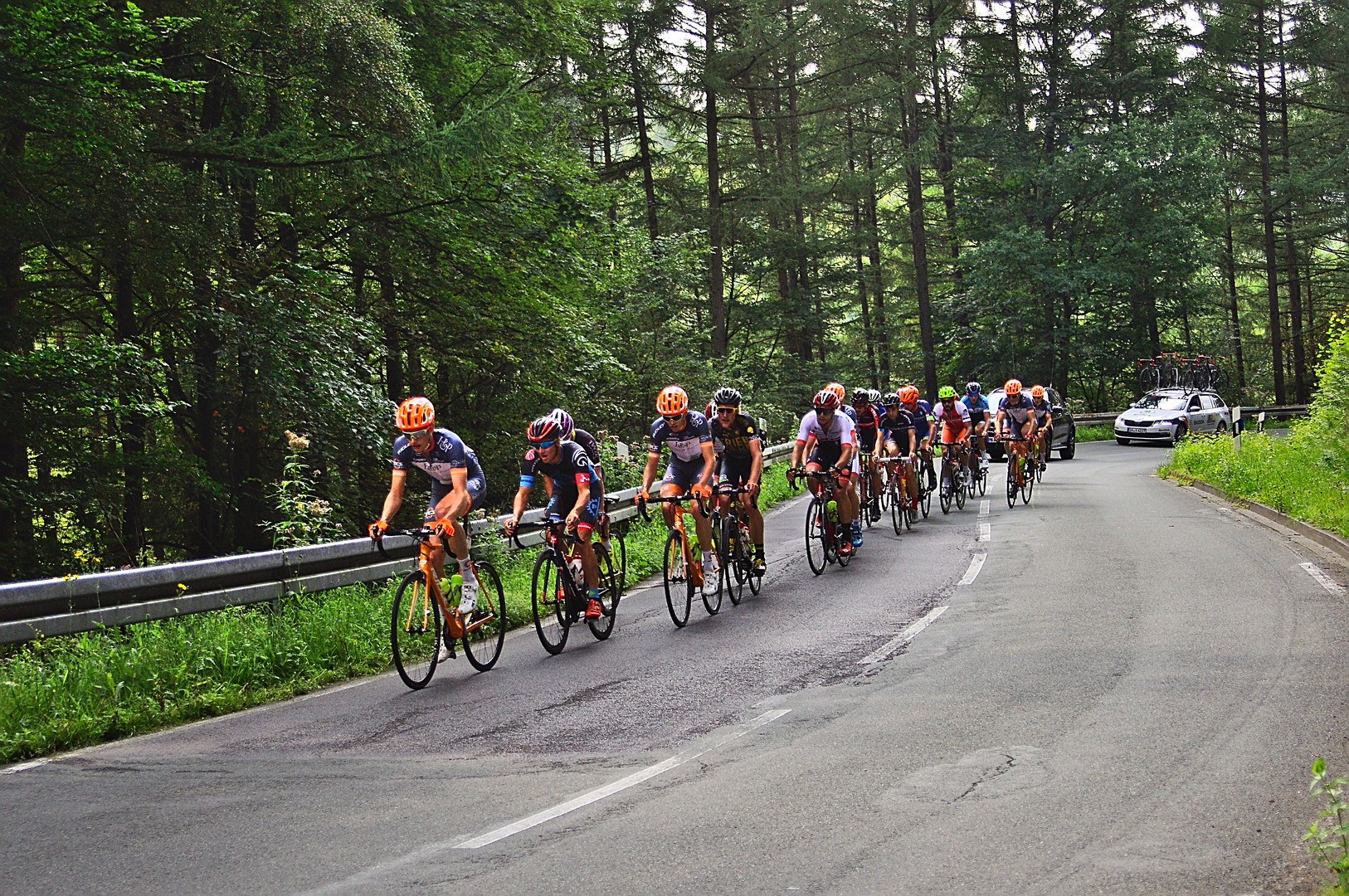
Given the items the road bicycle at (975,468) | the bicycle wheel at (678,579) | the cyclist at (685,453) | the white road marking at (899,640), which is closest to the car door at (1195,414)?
the road bicycle at (975,468)

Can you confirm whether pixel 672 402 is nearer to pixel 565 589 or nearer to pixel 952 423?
pixel 565 589

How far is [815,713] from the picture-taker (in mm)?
7434

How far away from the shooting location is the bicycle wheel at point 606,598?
10359 mm

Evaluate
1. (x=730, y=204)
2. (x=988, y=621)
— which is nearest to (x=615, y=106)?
(x=730, y=204)

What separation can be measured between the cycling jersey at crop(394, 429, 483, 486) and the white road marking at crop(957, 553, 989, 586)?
19.9ft

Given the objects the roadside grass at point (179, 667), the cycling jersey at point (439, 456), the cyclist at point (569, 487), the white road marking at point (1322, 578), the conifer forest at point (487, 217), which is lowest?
the white road marking at point (1322, 578)

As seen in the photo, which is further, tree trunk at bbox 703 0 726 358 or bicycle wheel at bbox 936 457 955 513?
tree trunk at bbox 703 0 726 358

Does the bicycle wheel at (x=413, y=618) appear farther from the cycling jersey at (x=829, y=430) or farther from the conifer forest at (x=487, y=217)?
the cycling jersey at (x=829, y=430)

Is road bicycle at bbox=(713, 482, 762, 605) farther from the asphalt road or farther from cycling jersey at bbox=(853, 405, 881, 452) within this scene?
cycling jersey at bbox=(853, 405, 881, 452)

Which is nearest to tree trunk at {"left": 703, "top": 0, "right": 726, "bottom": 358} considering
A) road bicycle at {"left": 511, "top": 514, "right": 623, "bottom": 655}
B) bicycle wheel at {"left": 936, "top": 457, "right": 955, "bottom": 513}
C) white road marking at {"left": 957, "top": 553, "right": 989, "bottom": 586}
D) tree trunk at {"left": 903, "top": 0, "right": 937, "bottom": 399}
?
tree trunk at {"left": 903, "top": 0, "right": 937, "bottom": 399}

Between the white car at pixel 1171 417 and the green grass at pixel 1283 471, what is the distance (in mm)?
8967

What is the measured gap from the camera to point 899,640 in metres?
9.82

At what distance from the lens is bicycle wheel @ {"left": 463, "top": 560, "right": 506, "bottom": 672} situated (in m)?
9.31

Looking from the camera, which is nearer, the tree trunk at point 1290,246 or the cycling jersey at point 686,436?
the cycling jersey at point 686,436
